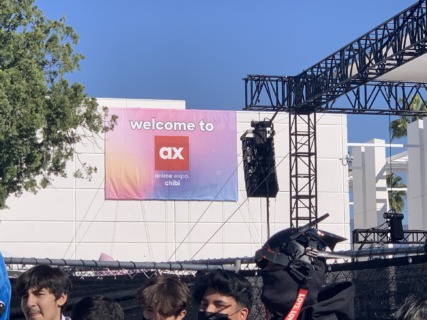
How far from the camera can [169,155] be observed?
116ft

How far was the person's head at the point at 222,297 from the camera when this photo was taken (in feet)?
13.3

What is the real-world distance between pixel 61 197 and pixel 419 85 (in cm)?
1483

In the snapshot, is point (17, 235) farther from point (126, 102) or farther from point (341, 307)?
point (341, 307)

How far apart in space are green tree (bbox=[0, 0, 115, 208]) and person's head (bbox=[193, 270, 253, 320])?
20.0 m

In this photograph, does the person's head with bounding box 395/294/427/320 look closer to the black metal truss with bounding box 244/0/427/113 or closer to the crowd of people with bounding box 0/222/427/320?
the crowd of people with bounding box 0/222/427/320

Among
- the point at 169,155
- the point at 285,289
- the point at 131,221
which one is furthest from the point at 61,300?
the point at 131,221

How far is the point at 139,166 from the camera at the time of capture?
34.7 m

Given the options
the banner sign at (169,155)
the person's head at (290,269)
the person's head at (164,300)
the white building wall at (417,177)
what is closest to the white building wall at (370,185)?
the white building wall at (417,177)

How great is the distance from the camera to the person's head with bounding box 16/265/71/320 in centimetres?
469

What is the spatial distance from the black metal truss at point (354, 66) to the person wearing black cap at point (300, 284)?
16667mm

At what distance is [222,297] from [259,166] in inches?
877

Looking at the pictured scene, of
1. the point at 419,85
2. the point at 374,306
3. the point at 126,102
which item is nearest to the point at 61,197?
the point at 126,102

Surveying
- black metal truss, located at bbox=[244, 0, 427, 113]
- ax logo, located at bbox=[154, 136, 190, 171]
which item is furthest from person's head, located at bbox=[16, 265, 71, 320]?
ax logo, located at bbox=[154, 136, 190, 171]

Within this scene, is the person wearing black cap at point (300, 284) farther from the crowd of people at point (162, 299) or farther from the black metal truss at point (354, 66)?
the black metal truss at point (354, 66)
